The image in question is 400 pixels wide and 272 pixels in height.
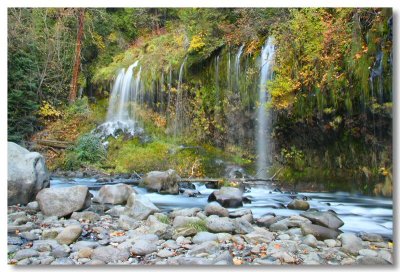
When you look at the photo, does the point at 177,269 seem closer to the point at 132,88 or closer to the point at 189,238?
the point at 189,238

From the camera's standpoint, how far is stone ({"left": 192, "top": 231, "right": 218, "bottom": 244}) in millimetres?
3211

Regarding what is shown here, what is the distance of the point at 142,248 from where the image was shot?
313cm

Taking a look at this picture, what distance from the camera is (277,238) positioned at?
3271 millimetres

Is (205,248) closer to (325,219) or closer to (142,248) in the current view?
(142,248)

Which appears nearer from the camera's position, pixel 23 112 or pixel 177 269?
pixel 177 269

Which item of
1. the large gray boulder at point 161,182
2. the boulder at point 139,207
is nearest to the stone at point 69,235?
the boulder at point 139,207

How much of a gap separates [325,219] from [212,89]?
7.13 feet

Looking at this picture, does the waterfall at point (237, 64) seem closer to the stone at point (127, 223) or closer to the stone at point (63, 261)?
the stone at point (127, 223)

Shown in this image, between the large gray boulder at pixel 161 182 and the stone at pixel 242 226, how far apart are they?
2.51 feet

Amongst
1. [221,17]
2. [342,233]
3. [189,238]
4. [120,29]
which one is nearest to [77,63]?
[120,29]

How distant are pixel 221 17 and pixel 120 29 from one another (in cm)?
119

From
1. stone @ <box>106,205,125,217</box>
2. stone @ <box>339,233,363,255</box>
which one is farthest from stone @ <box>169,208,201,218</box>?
stone @ <box>339,233,363,255</box>

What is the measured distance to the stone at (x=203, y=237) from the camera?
3.21 metres

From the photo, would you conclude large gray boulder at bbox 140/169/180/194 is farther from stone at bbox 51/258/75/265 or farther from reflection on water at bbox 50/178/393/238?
stone at bbox 51/258/75/265
